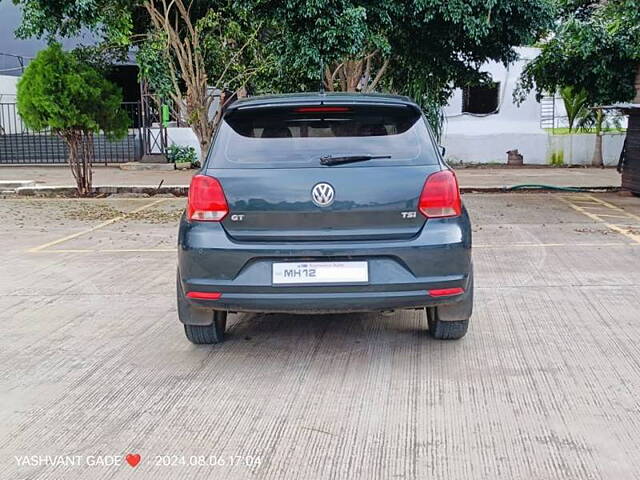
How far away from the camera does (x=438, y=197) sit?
14.5ft

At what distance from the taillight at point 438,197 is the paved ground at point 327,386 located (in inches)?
36.5

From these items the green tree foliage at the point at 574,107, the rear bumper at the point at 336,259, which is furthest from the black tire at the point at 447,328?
the green tree foliage at the point at 574,107

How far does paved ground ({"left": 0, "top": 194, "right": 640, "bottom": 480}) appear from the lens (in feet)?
11.1

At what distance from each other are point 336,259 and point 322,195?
0.38 m

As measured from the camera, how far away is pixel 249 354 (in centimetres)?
489

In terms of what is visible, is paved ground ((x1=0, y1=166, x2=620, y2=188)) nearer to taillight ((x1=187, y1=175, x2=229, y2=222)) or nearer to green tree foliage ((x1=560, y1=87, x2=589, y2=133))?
green tree foliage ((x1=560, y1=87, x2=589, y2=133))

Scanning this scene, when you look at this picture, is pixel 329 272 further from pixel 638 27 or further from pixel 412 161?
pixel 638 27

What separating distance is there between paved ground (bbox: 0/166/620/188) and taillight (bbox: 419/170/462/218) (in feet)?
37.7

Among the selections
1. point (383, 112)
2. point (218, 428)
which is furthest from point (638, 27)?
point (218, 428)

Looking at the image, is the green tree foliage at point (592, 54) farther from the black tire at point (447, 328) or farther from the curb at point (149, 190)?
the black tire at point (447, 328)

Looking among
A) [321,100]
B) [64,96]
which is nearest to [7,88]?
[64,96]

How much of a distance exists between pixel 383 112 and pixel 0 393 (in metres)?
2.78

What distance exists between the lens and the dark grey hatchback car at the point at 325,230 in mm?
4352

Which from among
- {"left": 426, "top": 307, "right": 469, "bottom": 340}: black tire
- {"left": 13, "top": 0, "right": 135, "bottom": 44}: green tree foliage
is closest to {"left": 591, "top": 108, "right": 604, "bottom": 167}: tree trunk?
{"left": 13, "top": 0, "right": 135, "bottom": 44}: green tree foliage
